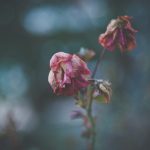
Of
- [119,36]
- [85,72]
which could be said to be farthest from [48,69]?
[85,72]

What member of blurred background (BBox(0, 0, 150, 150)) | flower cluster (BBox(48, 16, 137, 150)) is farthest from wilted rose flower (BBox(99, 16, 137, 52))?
blurred background (BBox(0, 0, 150, 150))

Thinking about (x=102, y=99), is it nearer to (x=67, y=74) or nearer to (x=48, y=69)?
(x=67, y=74)

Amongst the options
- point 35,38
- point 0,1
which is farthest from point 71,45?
point 0,1

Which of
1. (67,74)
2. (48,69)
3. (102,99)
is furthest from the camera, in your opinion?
(48,69)

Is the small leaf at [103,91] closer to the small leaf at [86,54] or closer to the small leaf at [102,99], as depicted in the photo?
the small leaf at [102,99]

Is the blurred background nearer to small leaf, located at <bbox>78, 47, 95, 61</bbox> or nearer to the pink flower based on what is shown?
small leaf, located at <bbox>78, 47, 95, 61</bbox>
